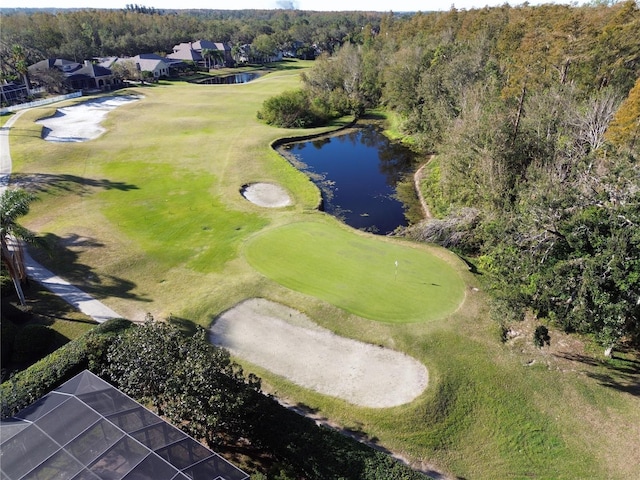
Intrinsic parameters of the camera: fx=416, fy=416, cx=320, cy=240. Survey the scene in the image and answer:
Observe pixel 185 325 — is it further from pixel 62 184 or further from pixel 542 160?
pixel 62 184

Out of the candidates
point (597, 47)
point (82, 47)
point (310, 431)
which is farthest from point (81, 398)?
point (82, 47)

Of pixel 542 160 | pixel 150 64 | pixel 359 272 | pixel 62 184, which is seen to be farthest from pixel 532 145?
pixel 150 64

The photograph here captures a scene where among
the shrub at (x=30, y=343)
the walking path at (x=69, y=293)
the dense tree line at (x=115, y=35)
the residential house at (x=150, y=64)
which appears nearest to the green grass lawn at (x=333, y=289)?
the walking path at (x=69, y=293)

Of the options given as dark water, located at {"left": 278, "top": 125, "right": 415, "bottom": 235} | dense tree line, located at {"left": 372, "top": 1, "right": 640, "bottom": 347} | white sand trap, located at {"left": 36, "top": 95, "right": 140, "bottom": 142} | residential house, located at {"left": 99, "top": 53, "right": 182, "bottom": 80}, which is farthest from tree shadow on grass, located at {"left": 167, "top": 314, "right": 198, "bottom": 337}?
residential house, located at {"left": 99, "top": 53, "right": 182, "bottom": 80}

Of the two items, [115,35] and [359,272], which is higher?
[115,35]

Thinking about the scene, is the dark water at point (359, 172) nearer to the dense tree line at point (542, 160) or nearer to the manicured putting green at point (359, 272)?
the dense tree line at point (542, 160)
